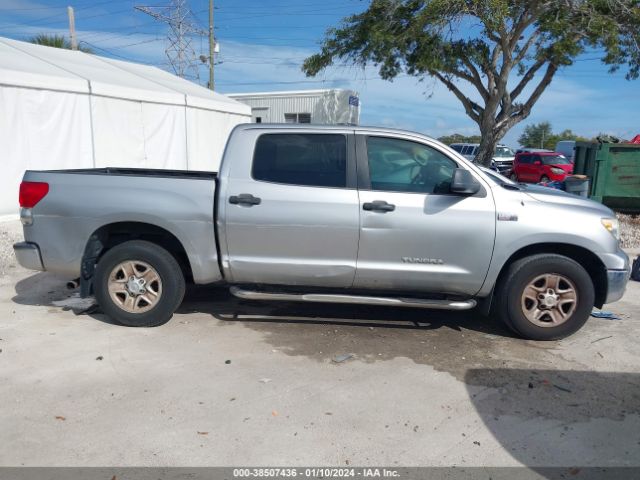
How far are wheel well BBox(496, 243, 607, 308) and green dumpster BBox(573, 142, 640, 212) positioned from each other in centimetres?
709

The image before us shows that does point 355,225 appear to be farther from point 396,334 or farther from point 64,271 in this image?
point 64,271

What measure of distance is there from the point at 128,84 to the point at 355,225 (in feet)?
35.3

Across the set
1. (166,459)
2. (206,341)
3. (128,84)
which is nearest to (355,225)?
(206,341)

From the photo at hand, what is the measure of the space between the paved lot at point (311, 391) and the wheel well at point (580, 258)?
0.52 meters

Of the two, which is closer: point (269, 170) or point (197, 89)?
point (269, 170)

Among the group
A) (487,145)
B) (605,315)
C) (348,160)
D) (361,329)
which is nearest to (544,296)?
(605,315)

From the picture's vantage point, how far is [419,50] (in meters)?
16.3

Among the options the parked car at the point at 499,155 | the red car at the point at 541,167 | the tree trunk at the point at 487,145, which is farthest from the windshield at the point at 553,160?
the tree trunk at the point at 487,145

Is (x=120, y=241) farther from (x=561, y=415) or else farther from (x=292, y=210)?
(x=561, y=415)

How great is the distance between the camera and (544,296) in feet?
15.5

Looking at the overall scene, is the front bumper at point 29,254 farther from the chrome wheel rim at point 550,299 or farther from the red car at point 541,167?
the red car at point 541,167

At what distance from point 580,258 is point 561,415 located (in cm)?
176

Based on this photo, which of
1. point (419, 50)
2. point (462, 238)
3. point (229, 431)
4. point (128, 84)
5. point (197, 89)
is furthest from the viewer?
point (197, 89)

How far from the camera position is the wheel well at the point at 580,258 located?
4.73 metres
